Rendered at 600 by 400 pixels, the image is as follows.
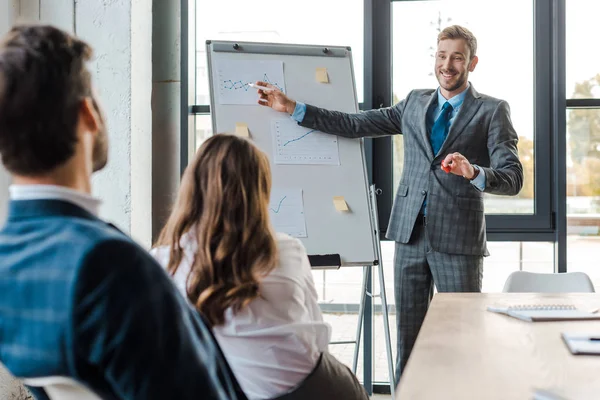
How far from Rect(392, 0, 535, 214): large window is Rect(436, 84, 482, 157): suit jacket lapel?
2.32ft

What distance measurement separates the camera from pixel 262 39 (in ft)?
12.3

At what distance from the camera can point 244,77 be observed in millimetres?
3111

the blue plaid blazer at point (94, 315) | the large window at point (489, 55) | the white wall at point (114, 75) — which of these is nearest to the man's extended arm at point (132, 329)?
the blue plaid blazer at point (94, 315)

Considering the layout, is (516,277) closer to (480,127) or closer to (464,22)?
(480,127)

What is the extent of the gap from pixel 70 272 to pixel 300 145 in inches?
95.7

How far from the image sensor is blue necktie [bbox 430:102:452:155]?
2969mm

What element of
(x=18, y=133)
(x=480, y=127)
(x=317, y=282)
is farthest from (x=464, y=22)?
(x=18, y=133)

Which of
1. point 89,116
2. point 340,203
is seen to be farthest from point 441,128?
point 89,116

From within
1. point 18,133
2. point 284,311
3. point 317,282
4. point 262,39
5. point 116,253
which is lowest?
point 317,282

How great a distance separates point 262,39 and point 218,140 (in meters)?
2.22

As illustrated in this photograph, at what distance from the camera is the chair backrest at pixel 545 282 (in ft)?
9.12

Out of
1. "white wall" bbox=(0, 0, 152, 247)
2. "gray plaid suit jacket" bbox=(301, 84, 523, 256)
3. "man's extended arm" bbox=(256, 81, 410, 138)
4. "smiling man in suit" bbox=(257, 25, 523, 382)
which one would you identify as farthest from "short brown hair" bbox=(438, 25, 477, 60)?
"white wall" bbox=(0, 0, 152, 247)

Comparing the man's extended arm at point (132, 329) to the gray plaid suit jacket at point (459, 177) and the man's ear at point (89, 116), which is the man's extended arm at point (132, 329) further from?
the gray plaid suit jacket at point (459, 177)

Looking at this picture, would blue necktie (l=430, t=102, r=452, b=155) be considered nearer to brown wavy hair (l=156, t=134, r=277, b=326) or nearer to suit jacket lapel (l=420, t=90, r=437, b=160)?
suit jacket lapel (l=420, t=90, r=437, b=160)
